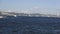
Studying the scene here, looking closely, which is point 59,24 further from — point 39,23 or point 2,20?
point 2,20

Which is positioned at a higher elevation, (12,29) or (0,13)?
(0,13)

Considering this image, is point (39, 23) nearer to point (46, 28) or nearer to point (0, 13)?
point (46, 28)

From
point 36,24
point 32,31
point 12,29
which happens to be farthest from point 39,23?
point 12,29

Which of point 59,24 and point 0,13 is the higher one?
point 0,13

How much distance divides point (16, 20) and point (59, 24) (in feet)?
5.85

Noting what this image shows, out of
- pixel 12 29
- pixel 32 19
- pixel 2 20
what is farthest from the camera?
pixel 32 19

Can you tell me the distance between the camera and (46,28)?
7449mm

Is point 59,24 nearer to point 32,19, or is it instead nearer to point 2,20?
point 32,19

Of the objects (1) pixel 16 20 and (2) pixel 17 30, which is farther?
(1) pixel 16 20

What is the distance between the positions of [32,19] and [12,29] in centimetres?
159

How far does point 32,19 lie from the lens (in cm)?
851

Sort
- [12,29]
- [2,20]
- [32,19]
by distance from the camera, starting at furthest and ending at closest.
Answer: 1. [32,19]
2. [2,20]
3. [12,29]

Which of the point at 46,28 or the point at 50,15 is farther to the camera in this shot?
the point at 50,15

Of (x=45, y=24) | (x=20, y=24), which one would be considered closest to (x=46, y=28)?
(x=45, y=24)
